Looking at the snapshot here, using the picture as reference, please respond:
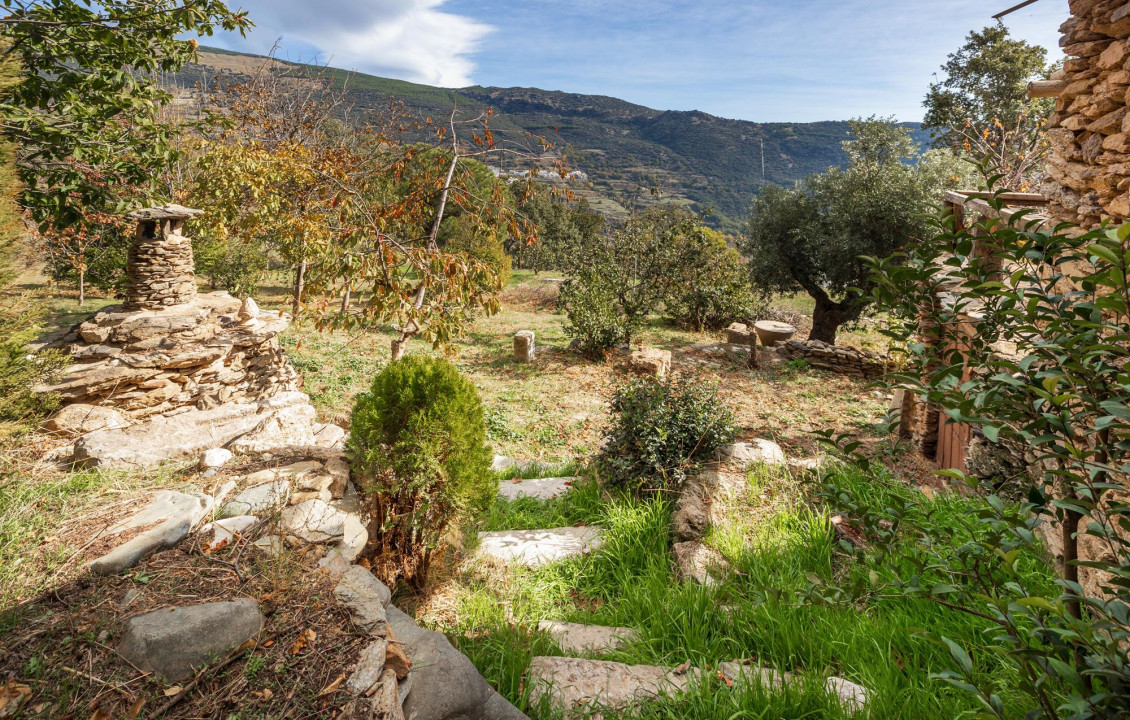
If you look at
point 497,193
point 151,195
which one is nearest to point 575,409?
point 497,193

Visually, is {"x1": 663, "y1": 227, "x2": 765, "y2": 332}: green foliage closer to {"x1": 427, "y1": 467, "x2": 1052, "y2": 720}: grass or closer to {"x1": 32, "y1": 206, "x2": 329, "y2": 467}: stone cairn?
{"x1": 32, "y1": 206, "x2": 329, "y2": 467}: stone cairn

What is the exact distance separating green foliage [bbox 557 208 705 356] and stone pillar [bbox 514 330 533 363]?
3.10 feet

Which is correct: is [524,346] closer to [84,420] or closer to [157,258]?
[157,258]

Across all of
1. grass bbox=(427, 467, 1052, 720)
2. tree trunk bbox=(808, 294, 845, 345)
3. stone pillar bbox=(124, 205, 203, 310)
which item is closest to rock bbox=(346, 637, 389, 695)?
grass bbox=(427, 467, 1052, 720)

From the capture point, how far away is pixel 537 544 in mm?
4195

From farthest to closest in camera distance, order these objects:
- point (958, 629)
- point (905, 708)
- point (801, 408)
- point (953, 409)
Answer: point (801, 408)
point (958, 629)
point (905, 708)
point (953, 409)

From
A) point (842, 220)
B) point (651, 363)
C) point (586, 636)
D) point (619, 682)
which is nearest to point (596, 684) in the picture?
point (619, 682)

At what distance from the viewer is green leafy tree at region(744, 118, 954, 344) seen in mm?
10867

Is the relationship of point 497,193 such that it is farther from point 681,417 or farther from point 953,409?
point 953,409

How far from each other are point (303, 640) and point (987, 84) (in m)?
22.8

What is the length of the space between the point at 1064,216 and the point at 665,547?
3.51 meters

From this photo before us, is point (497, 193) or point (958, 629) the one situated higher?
point (497, 193)

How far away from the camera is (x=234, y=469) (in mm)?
4062

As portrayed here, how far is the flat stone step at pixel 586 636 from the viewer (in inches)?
116
